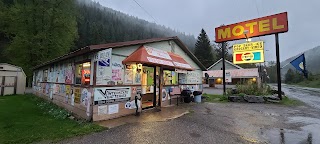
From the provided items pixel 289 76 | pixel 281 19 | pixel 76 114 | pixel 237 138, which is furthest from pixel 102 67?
pixel 289 76

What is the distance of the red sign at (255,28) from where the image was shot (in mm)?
13677

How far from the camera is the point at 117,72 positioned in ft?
26.1

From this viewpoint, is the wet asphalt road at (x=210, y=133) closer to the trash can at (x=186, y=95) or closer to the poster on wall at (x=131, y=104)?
the poster on wall at (x=131, y=104)

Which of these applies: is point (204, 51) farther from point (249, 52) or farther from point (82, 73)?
point (82, 73)

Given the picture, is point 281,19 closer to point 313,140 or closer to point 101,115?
point 313,140

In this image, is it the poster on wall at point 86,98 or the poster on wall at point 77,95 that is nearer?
the poster on wall at point 86,98

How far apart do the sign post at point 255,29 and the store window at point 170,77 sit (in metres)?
7.76

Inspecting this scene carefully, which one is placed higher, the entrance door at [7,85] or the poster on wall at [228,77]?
the poster on wall at [228,77]

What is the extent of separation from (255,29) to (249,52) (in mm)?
2111

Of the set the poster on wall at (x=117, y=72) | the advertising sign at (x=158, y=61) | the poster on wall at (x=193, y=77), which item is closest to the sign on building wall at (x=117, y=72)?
the poster on wall at (x=117, y=72)

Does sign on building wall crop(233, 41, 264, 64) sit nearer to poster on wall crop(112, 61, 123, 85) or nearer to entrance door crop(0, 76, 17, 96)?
poster on wall crop(112, 61, 123, 85)

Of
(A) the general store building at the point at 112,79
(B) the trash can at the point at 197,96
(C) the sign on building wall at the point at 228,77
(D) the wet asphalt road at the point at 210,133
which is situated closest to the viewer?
(D) the wet asphalt road at the point at 210,133

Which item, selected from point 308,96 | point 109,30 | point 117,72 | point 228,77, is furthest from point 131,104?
point 109,30

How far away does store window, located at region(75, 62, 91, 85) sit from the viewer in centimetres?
770
